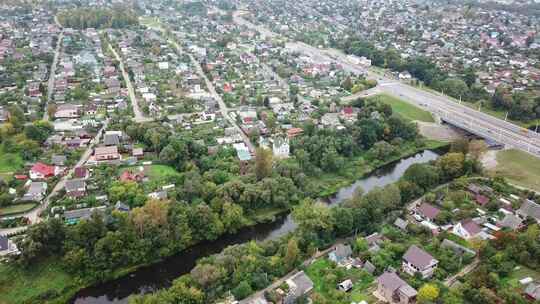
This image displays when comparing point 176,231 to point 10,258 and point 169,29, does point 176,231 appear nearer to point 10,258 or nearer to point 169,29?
point 10,258

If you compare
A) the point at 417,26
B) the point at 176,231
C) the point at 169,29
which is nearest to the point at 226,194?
the point at 176,231

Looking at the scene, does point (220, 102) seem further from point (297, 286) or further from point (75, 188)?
point (297, 286)

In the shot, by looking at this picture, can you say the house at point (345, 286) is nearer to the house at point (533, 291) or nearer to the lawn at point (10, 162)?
the house at point (533, 291)

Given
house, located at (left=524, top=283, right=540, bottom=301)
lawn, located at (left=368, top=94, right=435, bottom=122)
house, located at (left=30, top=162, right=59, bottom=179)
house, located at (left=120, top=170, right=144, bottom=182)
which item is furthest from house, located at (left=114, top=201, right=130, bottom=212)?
lawn, located at (left=368, top=94, right=435, bottom=122)

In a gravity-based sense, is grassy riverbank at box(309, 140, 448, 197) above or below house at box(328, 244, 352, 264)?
below

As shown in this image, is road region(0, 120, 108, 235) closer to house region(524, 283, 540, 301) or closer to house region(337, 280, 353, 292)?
house region(337, 280, 353, 292)

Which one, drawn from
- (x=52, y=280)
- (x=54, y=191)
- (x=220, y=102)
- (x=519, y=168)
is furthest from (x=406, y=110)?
(x=52, y=280)

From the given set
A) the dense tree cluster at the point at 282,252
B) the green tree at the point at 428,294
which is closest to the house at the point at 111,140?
the dense tree cluster at the point at 282,252
